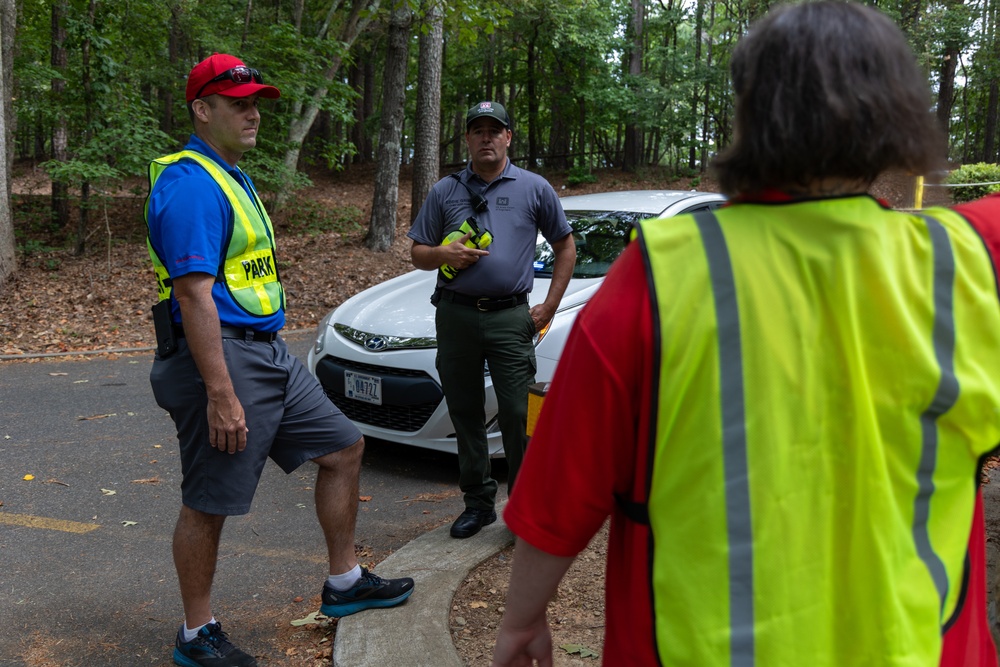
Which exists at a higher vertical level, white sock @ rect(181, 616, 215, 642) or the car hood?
the car hood

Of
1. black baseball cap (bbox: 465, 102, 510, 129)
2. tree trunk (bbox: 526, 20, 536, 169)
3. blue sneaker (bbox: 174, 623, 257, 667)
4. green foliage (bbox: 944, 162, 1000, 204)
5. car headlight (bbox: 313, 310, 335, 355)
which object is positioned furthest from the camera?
tree trunk (bbox: 526, 20, 536, 169)

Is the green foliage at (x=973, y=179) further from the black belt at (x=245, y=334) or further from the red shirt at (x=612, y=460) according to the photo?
the red shirt at (x=612, y=460)

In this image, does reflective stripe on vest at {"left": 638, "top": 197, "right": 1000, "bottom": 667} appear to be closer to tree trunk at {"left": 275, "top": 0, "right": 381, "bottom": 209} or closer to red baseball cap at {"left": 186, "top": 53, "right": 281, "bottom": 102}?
red baseball cap at {"left": 186, "top": 53, "right": 281, "bottom": 102}

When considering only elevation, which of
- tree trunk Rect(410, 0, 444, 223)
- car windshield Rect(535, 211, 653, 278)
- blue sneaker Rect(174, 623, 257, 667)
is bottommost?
blue sneaker Rect(174, 623, 257, 667)

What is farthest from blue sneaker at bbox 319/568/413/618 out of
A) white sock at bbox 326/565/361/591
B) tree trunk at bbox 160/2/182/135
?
tree trunk at bbox 160/2/182/135

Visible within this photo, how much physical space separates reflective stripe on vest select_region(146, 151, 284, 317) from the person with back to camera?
6.65 ft

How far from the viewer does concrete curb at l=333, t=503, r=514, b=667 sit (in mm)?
3143

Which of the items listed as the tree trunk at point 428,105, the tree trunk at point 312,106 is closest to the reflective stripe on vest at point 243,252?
the tree trunk at point 428,105

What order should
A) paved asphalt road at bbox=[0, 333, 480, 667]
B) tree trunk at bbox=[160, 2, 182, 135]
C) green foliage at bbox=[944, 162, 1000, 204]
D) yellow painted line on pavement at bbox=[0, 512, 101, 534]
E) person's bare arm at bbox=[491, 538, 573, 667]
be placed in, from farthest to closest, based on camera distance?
tree trunk at bbox=[160, 2, 182, 135]
green foliage at bbox=[944, 162, 1000, 204]
yellow painted line on pavement at bbox=[0, 512, 101, 534]
paved asphalt road at bbox=[0, 333, 480, 667]
person's bare arm at bbox=[491, 538, 573, 667]

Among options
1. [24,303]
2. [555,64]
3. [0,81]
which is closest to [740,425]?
[24,303]

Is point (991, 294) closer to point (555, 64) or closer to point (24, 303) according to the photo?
point (24, 303)

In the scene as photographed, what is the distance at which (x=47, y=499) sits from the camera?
5043mm

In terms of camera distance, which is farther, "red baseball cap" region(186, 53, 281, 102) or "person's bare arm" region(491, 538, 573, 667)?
"red baseball cap" region(186, 53, 281, 102)

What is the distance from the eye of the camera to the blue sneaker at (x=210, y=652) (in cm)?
314
